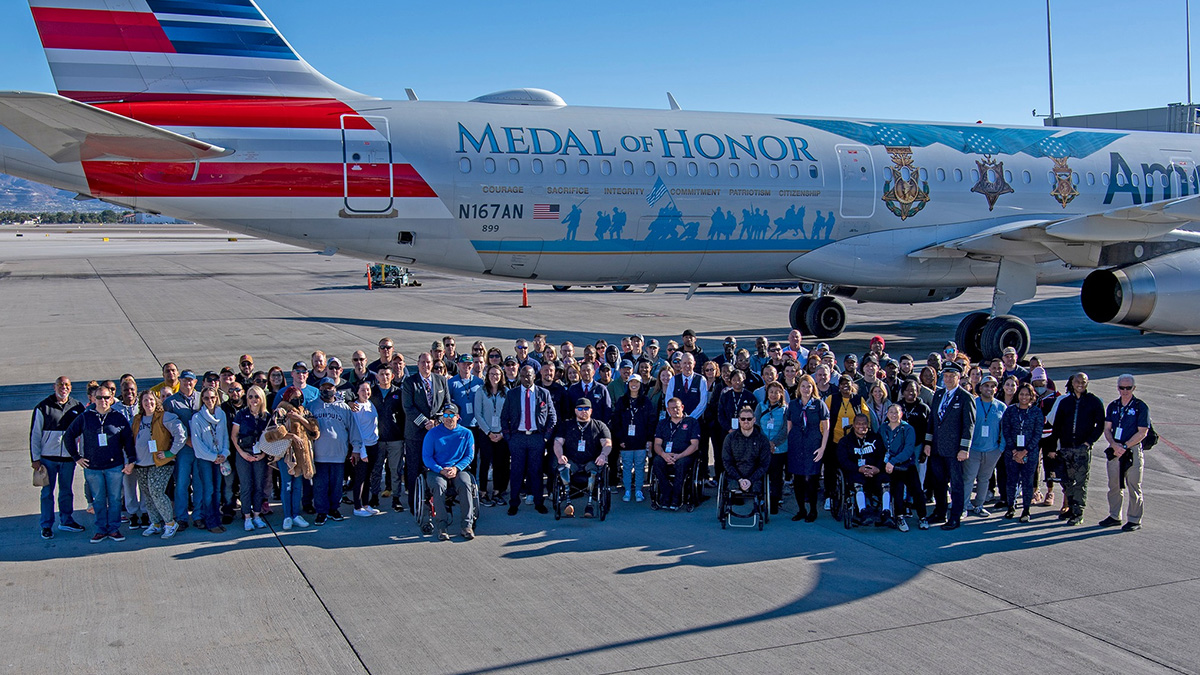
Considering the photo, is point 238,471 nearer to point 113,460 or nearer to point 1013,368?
point 113,460

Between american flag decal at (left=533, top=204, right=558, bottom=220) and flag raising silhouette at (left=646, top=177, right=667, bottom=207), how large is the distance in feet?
5.99

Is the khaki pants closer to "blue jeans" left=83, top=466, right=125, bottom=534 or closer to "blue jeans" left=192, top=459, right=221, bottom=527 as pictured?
"blue jeans" left=192, top=459, right=221, bottom=527

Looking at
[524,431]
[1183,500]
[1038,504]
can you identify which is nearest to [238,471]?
[524,431]

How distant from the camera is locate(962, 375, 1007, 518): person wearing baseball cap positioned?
31.3ft

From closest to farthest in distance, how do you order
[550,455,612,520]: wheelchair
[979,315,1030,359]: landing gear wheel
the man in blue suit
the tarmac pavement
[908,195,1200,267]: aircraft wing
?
1. the tarmac pavement
2. [550,455,612,520]: wheelchair
3. the man in blue suit
4. [908,195,1200,267]: aircraft wing
5. [979,315,1030,359]: landing gear wheel

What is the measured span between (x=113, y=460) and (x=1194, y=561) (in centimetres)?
967

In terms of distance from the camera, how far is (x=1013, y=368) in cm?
1156

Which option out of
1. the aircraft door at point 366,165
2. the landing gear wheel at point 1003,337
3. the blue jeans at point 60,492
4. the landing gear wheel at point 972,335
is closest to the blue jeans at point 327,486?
the blue jeans at point 60,492

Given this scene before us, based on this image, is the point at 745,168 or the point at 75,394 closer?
the point at 75,394

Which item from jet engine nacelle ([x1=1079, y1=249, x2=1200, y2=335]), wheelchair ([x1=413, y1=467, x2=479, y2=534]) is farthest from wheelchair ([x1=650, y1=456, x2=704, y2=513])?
jet engine nacelle ([x1=1079, y1=249, x2=1200, y2=335])

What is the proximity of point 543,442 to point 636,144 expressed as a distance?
29.1 feet

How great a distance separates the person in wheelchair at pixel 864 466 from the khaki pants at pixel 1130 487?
216cm

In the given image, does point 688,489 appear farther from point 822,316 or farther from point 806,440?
point 822,316

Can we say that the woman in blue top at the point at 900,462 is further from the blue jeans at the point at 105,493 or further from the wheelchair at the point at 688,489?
the blue jeans at the point at 105,493
